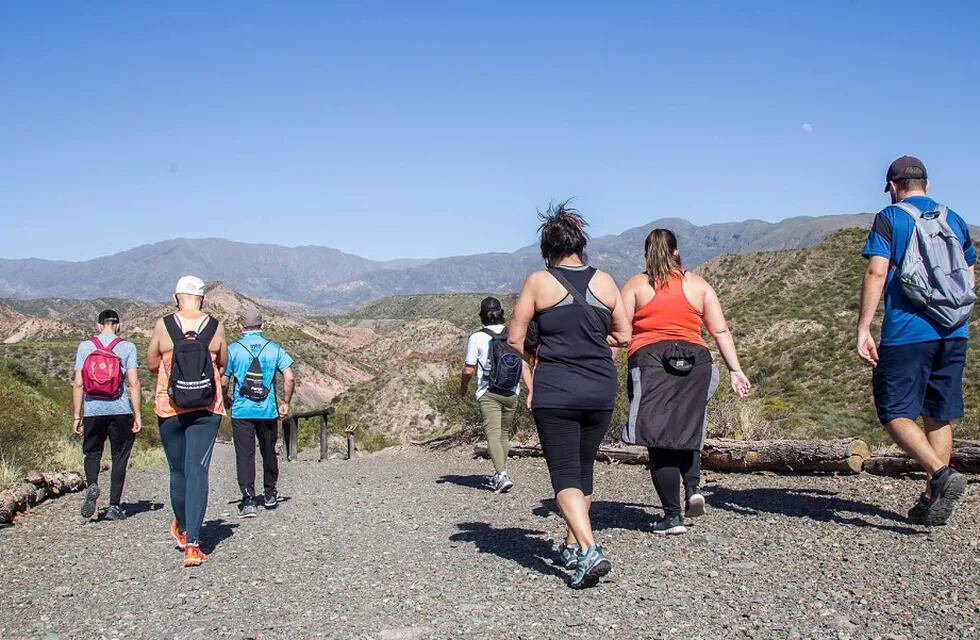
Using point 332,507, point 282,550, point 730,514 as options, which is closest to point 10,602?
point 282,550

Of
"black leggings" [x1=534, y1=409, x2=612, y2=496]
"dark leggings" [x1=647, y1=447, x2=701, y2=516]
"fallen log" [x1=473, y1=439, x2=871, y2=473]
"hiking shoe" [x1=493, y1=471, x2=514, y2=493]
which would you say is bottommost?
"hiking shoe" [x1=493, y1=471, x2=514, y2=493]

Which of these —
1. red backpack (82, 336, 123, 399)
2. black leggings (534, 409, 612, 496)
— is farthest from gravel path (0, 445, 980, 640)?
red backpack (82, 336, 123, 399)

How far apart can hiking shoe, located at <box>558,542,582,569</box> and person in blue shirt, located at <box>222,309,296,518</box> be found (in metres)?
3.59

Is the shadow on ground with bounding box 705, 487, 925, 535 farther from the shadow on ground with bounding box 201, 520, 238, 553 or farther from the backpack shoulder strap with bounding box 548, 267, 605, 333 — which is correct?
the shadow on ground with bounding box 201, 520, 238, 553

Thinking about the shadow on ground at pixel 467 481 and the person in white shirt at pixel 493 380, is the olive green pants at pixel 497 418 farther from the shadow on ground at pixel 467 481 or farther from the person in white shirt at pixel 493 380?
the shadow on ground at pixel 467 481

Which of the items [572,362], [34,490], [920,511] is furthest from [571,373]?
[34,490]

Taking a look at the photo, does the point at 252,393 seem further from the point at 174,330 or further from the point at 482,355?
the point at 482,355

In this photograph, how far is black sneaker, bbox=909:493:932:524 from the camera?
560 centimetres

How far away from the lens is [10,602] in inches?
211

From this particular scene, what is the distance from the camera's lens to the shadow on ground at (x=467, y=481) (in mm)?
9364

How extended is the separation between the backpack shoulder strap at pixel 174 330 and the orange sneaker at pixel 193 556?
1.43 metres

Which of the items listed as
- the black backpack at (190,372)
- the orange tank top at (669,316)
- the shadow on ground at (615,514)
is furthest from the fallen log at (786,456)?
the black backpack at (190,372)

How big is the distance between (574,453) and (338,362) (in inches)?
A: 2809

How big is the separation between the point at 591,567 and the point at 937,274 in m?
2.84
